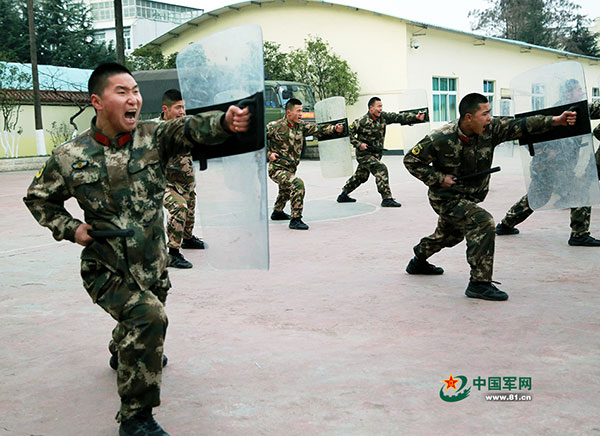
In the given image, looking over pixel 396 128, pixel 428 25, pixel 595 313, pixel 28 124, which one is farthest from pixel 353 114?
pixel 595 313

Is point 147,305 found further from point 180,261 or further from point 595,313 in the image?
point 180,261

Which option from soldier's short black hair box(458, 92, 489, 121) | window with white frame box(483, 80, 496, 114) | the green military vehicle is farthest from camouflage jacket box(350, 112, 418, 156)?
window with white frame box(483, 80, 496, 114)

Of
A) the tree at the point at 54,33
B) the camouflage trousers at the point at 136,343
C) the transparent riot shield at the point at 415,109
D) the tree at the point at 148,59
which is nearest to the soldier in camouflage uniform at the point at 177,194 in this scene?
the camouflage trousers at the point at 136,343

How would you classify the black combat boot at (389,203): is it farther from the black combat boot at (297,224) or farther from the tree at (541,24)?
the tree at (541,24)

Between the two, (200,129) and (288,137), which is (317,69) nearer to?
(288,137)

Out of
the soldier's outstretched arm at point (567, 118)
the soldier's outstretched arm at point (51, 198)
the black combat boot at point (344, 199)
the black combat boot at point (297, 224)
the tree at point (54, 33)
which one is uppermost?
the tree at point (54, 33)

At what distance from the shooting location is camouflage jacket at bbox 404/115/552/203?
5285 mm

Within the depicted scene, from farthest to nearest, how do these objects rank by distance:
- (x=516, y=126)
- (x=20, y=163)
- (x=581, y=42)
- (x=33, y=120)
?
1. (x=581, y=42)
2. (x=33, y=120)
3. (x=20, y=163)
4. (x=516, y=126)

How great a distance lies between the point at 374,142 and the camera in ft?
36.0

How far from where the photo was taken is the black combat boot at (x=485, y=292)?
5023mm

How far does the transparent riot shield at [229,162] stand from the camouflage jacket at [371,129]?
750cm

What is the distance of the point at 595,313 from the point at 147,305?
319cm

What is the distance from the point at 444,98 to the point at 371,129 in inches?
737

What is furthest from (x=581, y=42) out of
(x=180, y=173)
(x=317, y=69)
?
(x=180, y=173)
